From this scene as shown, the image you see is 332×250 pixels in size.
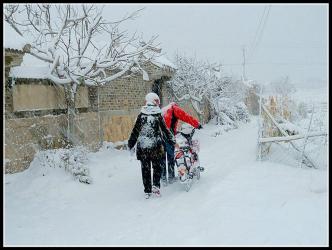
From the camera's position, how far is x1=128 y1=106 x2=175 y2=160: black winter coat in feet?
20.7

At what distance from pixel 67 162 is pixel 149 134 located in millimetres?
2519

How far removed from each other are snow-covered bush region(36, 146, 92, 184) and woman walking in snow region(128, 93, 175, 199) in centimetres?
177

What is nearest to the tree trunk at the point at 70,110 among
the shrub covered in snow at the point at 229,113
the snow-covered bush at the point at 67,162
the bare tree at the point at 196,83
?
the snow-covered bush at the point at 67,162

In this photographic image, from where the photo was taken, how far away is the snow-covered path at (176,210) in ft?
13.6

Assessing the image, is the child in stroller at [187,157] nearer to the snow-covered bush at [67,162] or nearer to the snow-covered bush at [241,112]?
the snow-covered bush at [67,162]

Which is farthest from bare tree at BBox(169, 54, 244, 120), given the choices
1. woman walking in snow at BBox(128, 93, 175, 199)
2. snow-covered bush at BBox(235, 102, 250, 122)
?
woman walking in snow at BBox(128, 93, 175, 199)

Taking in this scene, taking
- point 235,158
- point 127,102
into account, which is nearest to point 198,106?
point 127,102

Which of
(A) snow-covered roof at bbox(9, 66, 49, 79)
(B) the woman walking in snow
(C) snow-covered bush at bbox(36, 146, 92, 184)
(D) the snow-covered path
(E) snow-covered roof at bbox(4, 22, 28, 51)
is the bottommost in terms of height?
(D) the snow-covered path

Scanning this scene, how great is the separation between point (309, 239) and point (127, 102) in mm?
9742

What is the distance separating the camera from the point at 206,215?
4930 mm

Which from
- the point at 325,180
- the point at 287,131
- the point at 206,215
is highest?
the point at 287,131

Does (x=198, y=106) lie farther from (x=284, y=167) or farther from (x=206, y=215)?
(x=206, y=215)

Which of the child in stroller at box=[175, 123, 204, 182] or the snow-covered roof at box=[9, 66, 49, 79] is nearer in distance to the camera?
the child in stroller at box=[175, 123, 204, 182]

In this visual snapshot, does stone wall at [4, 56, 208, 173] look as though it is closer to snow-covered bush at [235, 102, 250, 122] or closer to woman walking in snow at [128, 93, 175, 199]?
woman walking in snow at [128, 93, 175, 199]
